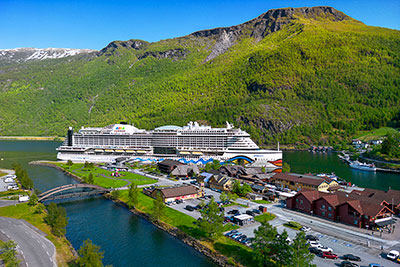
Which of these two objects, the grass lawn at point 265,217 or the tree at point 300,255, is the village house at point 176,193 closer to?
the grass lawn at point 265,217

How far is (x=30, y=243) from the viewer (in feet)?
90.6

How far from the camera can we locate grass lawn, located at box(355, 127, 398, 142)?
12057 centimetres

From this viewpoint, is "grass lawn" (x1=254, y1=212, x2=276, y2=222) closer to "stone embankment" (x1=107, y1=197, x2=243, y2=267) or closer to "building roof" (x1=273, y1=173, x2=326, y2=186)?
"stone embankment" (x1=107, y1=197, x2=243, y2=267)

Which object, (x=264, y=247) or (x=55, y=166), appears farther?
(x=55, y=166)

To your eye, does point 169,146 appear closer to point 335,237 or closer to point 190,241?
point 190,241

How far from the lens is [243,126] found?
148 metres

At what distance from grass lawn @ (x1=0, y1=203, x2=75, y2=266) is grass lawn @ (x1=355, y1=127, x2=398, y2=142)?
123754 millimetres

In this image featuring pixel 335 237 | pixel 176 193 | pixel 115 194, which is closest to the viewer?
pixel 335 237

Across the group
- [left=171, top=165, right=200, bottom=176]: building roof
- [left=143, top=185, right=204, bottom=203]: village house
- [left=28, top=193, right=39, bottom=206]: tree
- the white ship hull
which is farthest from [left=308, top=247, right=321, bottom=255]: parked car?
the white ship hull

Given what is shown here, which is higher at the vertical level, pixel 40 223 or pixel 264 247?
pixel 264 247

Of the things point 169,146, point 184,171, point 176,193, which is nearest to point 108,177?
→ point 184,171

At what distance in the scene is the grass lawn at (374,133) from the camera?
121 m

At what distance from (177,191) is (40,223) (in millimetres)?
18302

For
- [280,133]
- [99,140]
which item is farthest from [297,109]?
[99,140]
